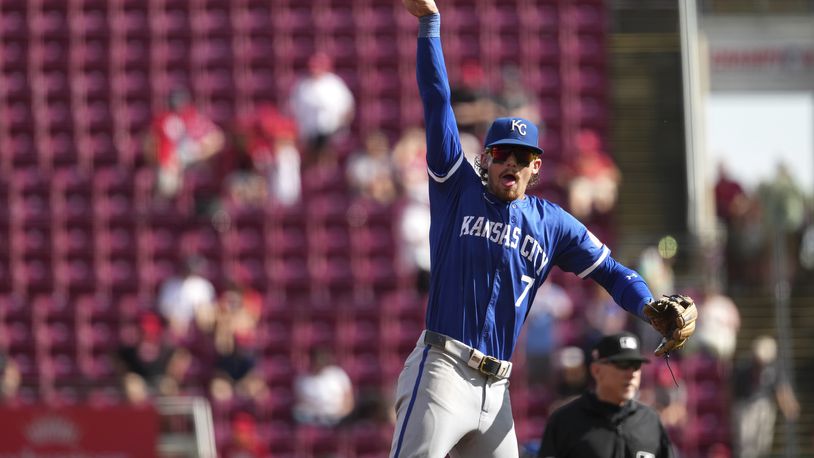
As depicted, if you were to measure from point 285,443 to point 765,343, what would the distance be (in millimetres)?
5704

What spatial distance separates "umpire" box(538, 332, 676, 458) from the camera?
7871mm

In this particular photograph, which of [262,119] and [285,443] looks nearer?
[285,443]

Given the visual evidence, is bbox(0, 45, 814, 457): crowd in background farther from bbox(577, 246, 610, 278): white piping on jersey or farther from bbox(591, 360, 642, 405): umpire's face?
bbox(577, 246, 610, 278): white piping on jersey

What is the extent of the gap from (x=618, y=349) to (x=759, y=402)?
9755 mm

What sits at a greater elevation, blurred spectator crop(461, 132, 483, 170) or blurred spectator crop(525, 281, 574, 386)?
blurred spectator crop(461, 132, 483, 170)

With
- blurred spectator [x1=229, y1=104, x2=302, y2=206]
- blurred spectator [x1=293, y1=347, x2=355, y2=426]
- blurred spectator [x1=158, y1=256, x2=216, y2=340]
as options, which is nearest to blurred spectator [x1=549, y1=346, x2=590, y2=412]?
blurred spectator [x1=293, y1=347, x2=355, y2=426]

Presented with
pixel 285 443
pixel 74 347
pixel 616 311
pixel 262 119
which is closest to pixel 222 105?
pixel 262 119

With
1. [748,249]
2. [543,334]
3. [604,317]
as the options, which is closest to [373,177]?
[543,334]

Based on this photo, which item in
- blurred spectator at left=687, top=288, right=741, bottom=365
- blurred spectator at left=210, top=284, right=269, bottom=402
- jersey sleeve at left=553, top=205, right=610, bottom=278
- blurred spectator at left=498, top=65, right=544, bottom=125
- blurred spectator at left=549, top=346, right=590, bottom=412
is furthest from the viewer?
blurred spectator at left=498, top=65, right=544, bottom=125

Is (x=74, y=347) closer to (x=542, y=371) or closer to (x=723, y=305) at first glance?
(x=542, y=371)

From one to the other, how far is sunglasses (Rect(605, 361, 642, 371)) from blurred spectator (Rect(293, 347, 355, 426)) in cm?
898

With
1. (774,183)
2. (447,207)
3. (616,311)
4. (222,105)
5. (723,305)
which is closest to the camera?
(447,207)

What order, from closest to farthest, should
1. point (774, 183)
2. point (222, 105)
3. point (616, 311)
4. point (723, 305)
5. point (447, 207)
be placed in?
point (447, 207)
point (616, 311)
point (723, 305)
point (774, 183)
point (222, 105)

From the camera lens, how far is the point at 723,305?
1730 centimetres
